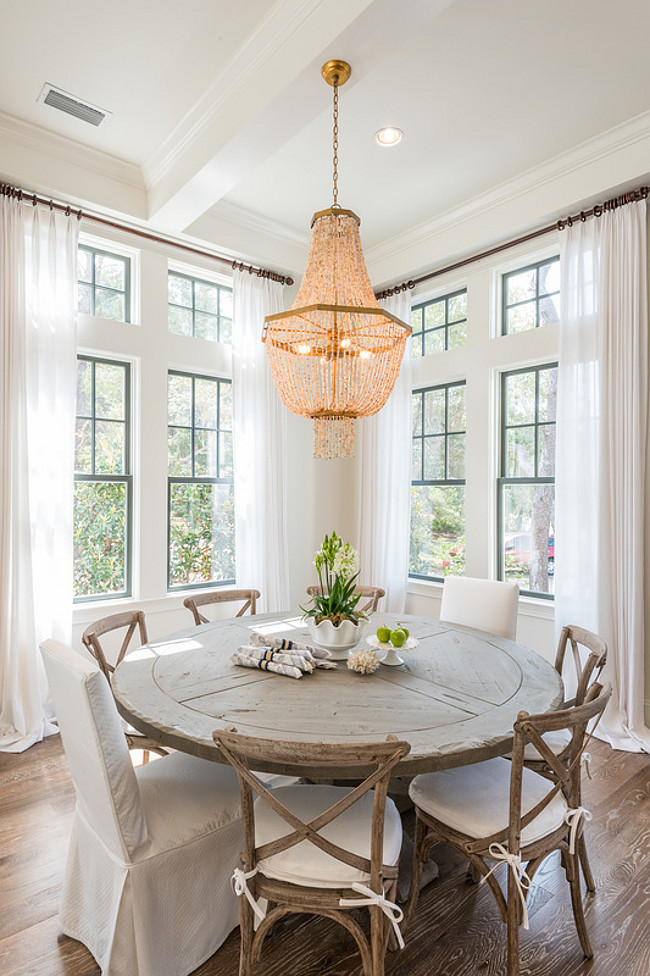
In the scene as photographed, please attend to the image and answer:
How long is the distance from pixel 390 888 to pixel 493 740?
19.4 inches

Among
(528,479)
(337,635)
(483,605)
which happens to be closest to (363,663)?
(337,635)

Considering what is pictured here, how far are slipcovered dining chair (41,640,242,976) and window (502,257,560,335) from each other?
3.52 metres

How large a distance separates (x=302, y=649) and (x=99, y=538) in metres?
2.13

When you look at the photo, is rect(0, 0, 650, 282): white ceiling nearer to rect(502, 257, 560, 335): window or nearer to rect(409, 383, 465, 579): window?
rect(502, 257, 560, 335): window

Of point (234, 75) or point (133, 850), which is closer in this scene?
point (133, 850)

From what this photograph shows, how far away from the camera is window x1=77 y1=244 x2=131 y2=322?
3863mm

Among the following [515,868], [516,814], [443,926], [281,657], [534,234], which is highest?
[534,234]

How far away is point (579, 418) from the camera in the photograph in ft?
11.6

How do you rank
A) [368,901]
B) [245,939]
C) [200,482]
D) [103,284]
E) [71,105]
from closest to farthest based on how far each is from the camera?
1. [368,901]
2. [245,939]
3. [71,105]
4. [103,284]
5. [200,482]

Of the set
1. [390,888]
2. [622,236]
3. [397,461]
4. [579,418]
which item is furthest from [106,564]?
[622,236]

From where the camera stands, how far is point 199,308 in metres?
4.43

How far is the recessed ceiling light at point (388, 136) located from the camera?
3.21m

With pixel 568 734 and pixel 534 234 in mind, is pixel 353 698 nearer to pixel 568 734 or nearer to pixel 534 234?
pixel 568 734

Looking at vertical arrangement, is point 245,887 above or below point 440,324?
below
